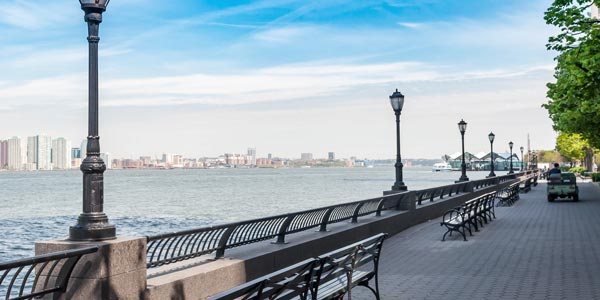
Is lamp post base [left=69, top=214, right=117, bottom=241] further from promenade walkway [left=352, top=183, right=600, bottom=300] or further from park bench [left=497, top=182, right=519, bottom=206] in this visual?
park bench [left=497, top=182, right=519, bottom=206]

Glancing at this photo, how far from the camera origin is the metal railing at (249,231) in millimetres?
9758

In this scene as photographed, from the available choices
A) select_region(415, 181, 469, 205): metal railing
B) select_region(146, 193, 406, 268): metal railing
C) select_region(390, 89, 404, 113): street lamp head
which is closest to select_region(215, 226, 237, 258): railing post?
select_region(146, 193, 406, 268): metal railing

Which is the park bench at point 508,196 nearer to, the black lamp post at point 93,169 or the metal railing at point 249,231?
the metal railing at point 249,231

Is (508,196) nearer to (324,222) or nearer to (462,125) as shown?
(462,125)

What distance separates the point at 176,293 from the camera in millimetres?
8609

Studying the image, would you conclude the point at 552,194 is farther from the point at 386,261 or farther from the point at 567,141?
the point at 567,141

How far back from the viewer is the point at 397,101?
21.8m

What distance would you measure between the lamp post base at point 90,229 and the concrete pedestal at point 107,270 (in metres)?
0.12

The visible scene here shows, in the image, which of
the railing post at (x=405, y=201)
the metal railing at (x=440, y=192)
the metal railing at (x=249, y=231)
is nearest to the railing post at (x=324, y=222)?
the metal railing at (x=249, y=231)

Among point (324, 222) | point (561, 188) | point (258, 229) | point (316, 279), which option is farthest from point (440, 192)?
point (316, 279)

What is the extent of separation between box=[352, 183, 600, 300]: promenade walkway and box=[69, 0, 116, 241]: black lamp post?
14.0 feet

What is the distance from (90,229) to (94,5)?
2.49 metres

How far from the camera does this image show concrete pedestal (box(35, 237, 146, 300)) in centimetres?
725

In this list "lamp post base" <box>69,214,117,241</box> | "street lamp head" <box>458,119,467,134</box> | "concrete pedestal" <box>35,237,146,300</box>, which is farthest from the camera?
"street lamp head" <box>458,119,467,134</box>
